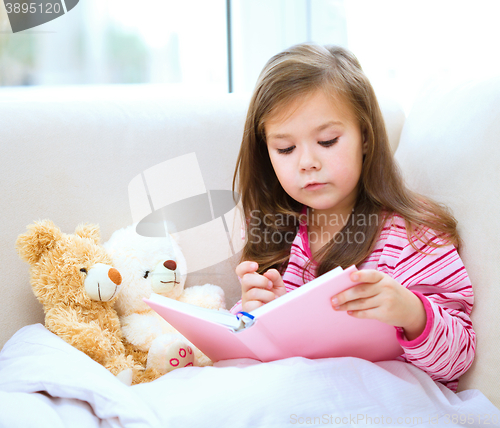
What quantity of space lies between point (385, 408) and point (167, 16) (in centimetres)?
189

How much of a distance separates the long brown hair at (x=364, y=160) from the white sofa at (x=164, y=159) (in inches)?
2.2

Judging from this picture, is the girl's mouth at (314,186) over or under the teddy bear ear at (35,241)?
over

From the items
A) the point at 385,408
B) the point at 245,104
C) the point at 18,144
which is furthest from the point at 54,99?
the point at 385,408

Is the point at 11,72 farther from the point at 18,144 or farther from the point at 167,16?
the point at 18,144

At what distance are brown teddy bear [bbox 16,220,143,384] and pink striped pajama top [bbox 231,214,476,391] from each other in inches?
10.1

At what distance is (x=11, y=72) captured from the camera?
1690mm

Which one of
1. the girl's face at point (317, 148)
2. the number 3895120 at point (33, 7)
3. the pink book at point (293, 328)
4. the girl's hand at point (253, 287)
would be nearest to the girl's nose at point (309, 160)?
the girl's face at point (317, 148)

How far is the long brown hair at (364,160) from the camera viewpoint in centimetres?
86

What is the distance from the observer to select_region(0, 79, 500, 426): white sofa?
0.77 metres

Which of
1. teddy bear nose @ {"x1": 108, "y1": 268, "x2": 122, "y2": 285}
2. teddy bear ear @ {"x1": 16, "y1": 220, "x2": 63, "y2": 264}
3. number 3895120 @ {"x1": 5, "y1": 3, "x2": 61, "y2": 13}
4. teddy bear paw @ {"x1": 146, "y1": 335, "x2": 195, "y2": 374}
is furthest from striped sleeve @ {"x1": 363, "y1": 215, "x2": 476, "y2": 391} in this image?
number 3895120 @ {"x1": 5, "y1": 3, "x2": 61, "y2": 13}

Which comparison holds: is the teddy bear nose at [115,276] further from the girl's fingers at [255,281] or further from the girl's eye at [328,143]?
the girl's eye at [328,143]

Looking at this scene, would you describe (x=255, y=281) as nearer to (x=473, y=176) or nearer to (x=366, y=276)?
(x=366, y=276)

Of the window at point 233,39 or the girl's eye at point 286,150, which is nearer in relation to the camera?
the girl's eye at point 286,150

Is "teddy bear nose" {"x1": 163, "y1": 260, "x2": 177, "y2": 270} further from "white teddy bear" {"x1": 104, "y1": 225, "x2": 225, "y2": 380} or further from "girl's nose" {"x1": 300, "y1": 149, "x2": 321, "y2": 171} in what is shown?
"girl's nose" {"x1": 300, "y1": 149, "x2": 321, "y2": 171}
